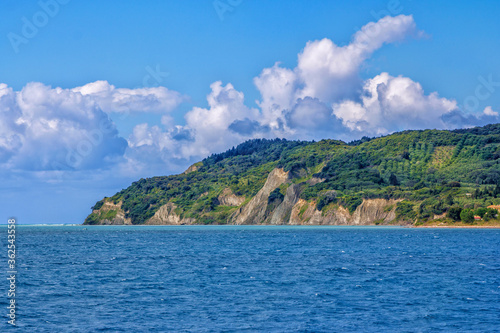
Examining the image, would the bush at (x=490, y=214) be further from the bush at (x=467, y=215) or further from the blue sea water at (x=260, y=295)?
the blue sea water at (x=260, y=295)

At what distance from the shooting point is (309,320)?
37406 millimetres

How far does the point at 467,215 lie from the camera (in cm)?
19600

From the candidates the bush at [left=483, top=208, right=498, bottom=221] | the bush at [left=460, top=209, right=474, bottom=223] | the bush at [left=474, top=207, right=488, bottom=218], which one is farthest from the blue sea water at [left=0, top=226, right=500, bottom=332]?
the bush at [left=474, top=207, right=488, bottom=218]

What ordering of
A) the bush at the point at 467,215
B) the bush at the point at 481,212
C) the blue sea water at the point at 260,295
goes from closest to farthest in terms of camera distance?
the blue sea water at the point at 260,295 → the bush at the point at 481,212 → the bush at the point at 467,215

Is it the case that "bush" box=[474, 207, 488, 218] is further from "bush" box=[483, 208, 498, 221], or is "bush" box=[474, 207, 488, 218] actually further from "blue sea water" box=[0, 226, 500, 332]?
"blue sea water" box=[0, 226, 500, 332]

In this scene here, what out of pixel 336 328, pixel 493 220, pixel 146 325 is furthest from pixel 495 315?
pixel 493 220

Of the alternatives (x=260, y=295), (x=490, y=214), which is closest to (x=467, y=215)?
(x=490, y=214)

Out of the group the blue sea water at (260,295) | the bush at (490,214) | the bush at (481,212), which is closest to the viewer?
the blue sea water at (260,295)

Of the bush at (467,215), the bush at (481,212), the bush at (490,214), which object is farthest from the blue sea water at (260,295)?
the bush at (481,212)

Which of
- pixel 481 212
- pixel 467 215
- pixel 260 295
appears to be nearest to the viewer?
pixel 260 295

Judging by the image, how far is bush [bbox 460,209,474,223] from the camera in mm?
195625

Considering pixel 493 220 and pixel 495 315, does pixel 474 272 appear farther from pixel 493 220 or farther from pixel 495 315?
pixel 493 220

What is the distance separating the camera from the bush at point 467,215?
19562cm

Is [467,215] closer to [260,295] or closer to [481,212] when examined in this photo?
[481,212]
